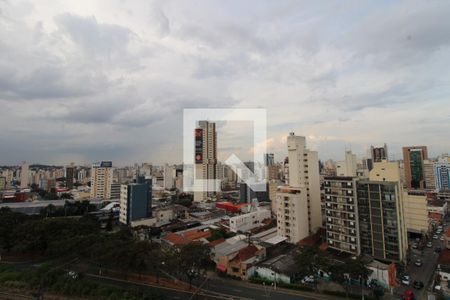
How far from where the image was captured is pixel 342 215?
563 cm

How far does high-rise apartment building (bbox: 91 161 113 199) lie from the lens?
15023mm

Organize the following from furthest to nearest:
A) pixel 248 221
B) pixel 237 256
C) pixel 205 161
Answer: pixel 205 161 → pixel 248 221 → pixel 237 256

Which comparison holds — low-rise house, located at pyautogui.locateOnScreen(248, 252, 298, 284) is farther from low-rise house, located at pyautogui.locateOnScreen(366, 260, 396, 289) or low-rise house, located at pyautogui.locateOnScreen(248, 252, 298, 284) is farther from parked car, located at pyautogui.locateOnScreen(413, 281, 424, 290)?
parked car, located at pyautogui.locateOnScreen(413, 281, 424, 290)

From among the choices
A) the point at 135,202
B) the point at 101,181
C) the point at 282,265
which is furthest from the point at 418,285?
the point at 101,181

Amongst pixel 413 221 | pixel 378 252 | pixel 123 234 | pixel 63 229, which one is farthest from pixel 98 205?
pixel 413 221

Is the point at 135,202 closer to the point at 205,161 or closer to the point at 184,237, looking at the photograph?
the point at 184,237

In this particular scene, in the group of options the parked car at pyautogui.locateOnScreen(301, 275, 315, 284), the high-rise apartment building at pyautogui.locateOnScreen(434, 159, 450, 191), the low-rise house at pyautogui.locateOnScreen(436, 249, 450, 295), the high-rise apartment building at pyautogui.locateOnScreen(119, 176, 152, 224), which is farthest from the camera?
the high-rise apartment building at pyautogui.locateOnScreen(434, 159, 450, 191)

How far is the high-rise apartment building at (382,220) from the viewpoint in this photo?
5.05 metres

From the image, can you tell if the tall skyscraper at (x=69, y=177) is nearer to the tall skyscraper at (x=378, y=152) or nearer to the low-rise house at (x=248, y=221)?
the low-rise house at (x=248, y=221)

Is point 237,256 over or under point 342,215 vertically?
under

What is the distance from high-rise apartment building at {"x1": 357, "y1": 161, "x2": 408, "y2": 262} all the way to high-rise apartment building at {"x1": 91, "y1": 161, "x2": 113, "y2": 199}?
13.6 metres

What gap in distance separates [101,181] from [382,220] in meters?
14.5

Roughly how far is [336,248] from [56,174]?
26.7 meters

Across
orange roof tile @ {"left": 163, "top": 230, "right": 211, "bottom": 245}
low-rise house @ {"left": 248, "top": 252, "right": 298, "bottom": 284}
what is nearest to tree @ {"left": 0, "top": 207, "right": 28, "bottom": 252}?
orange roof tile @ {"left": 163, "top": 230, "right": 211, "bottom": 245}
